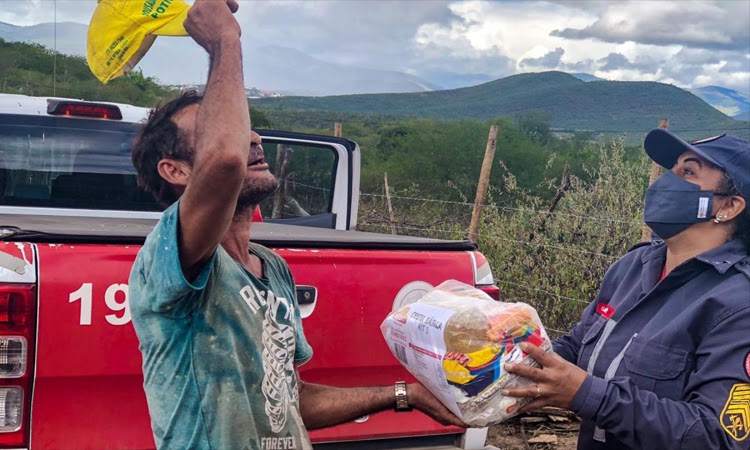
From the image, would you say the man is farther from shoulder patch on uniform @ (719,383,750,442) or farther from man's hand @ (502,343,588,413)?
shoulder patch on uniform @ (719,383,750,442)

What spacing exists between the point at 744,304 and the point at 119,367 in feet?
6.27

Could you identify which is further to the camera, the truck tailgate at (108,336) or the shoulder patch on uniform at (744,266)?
the truck tailgate at (108,336)

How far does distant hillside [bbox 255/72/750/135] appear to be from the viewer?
48.3m

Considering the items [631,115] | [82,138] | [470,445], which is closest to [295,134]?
[82,138]

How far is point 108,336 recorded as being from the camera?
8.63ft

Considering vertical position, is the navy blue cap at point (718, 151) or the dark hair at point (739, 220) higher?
the navy blue cap at point (718, 151)

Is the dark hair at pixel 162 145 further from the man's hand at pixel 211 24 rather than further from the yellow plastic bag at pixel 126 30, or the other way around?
the man's hand at pixel 211 24

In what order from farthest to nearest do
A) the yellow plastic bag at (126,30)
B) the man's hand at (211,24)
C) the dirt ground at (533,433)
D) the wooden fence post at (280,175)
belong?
the wooden fence post at (280,175)
the dirt ground at (533,433)
the yellow plastic bag at (126,30)
the man's hand at (211,24)

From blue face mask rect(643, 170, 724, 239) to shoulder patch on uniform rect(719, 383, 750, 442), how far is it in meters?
0.53

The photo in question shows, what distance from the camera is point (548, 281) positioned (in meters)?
7.51

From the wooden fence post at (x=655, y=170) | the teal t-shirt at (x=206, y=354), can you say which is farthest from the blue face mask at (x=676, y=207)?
the wooden fence post at (x=655, y=170)

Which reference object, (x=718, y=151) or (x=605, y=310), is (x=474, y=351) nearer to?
(x=605, y=310)

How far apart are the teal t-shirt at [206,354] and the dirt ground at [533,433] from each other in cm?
325

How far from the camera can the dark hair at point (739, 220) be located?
230 cm
